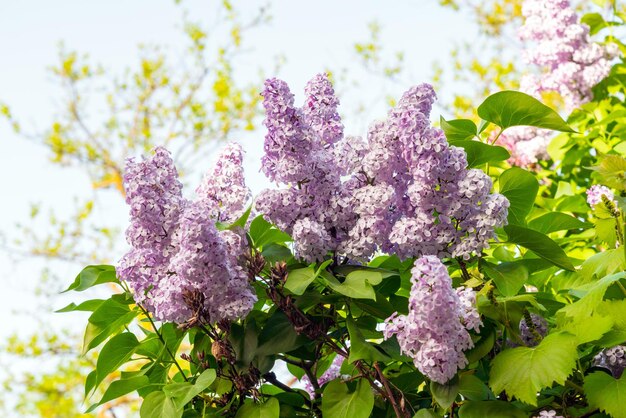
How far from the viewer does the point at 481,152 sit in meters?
1.01

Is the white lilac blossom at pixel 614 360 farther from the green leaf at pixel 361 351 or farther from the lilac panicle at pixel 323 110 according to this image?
the lilac panicle at pixel 323 110

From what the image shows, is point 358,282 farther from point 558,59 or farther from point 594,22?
point 594,22

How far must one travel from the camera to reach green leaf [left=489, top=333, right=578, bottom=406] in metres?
0.83

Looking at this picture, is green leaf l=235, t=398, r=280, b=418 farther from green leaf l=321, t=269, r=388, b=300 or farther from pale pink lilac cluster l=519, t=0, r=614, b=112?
pale pink lilac cluster l=519, t=0, r=614, b=112

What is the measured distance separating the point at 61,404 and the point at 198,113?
8.13 ft

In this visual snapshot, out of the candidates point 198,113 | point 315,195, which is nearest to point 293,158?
point 315,195

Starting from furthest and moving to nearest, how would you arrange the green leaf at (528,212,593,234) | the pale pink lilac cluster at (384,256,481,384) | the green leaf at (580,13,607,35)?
the green leaf at (580,13,607,35) → the green leaf at (528,212,593,234) → the pale pink lilac cluster at (384,256,481,384)

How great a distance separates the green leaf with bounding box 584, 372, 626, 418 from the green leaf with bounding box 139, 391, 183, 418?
0.45 meters

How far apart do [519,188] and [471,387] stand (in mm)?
287

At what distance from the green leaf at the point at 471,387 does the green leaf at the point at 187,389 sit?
266 millimetres

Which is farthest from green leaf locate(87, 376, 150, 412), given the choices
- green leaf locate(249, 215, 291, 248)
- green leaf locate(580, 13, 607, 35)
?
green leaf locate(580, 13, 607, 35)

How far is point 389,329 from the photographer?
2.76 feet

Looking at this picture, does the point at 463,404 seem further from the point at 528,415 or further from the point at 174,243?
the point at 174,243

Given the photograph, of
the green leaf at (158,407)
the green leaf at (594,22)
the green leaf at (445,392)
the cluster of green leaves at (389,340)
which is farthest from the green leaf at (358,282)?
the green leaf at (594,22)
